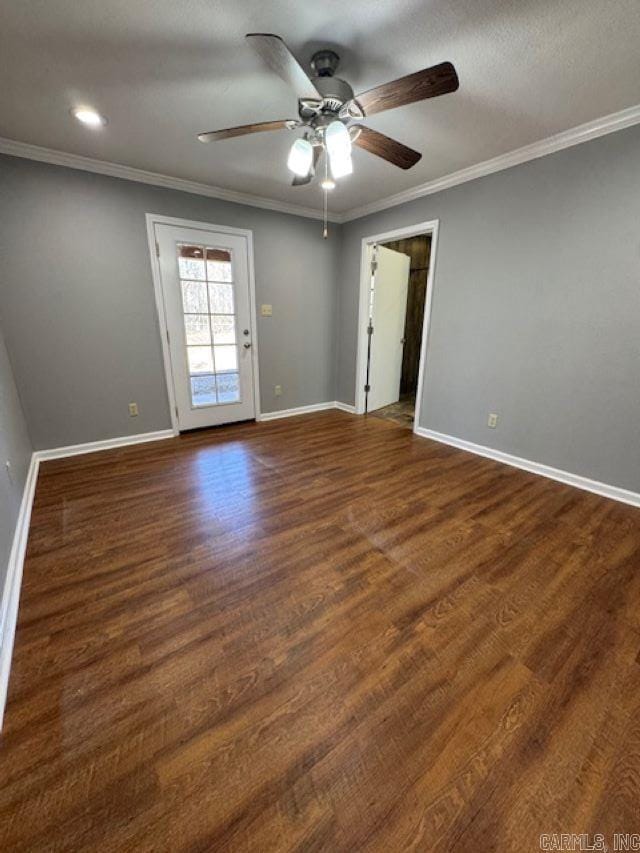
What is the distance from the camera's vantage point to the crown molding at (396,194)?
2150 millimetres

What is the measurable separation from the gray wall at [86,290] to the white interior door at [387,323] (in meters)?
1.28

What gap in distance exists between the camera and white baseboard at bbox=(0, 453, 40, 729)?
1178 millimetres

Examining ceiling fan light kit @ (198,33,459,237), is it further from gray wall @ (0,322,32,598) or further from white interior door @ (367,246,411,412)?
white interior door @ (367,246,411,412)

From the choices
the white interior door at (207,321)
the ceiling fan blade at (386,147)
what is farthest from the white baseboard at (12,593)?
the ceiling fan blade at (386,147)

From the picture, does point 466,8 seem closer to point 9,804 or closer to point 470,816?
point 470,816

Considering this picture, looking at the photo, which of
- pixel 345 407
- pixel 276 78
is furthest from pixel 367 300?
pixel 276 78

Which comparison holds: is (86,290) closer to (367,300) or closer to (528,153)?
(367,300)

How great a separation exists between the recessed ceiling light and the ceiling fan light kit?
93cm

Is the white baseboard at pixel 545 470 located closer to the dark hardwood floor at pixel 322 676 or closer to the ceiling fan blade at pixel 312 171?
the dark hardwood floor at pixel 322 676

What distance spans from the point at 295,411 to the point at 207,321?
1.54m

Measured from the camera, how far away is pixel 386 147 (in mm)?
1821

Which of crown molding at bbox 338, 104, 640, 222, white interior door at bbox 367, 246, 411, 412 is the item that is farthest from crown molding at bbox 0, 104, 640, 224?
white interior door at bbox 367, 246, 411, 412

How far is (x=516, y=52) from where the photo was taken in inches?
62.6

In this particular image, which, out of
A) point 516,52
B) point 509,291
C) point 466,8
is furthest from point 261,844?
point 509,291
